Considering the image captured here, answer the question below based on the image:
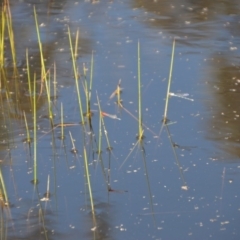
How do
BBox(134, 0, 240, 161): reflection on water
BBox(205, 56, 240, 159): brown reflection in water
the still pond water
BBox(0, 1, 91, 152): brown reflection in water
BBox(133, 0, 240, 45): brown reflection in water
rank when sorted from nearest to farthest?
the still pond water → BBox(205, 56, 240, 159): brown reflection in water → BBox(134, 0, 240, 161): reflection on water → BBox(0, 1, 91, 152): brown reflection in water → BBox(133, 0, 240, 45): brown reflection in water

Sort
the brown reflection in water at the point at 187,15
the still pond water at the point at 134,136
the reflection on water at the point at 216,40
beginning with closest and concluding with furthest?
the still pond water at the point at 134,136
the reflection on water at the point at 216,40
the brown reflection in water at the point at 187,15

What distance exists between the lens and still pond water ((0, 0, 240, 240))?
96.8 inches

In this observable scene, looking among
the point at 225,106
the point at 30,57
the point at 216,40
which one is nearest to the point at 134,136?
the point at 225,106

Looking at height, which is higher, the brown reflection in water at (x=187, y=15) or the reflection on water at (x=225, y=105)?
the reflection on water at (x=225, y=105)

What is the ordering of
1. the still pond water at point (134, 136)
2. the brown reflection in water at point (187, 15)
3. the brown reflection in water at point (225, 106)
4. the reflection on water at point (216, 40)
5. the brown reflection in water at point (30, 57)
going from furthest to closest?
1. the brown reflection in water at point (187, 15)
2. the brown reflection in water at point (30, 57)
3. the reflection on water at point (216, 40)
4. the brown reflection in water at point (225, 106)
5. the still pond water at point (134, 136)

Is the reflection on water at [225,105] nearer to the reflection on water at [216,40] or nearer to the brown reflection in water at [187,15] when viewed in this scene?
the reflection on water at [216,40]

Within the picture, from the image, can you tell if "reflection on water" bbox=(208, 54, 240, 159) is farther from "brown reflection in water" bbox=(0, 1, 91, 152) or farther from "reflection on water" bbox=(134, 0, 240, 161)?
"brown reflection in water" bbox=(0, 1, 91, 152)

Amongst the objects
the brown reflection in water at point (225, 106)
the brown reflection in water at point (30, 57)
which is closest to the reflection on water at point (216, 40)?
the brown reflection in water at point (225, 106)

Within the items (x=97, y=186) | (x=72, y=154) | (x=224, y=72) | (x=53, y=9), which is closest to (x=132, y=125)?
(x=72, y=154)

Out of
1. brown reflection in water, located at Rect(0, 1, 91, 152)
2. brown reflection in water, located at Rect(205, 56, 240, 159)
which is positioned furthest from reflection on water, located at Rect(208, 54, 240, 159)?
brown reflection in water, located at Rect(0, 1, 91, 152)

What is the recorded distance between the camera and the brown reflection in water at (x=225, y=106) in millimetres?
2982

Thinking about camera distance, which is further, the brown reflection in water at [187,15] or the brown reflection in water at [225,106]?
the brown reflection in water at [187,15]

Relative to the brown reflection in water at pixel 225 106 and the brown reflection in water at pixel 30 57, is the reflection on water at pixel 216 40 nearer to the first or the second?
the brown reflection in water at pixel 225 106

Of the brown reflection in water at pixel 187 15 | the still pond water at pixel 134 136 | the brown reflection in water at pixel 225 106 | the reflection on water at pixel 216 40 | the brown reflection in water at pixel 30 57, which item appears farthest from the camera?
the brown reflection in water at pixel 187 15
